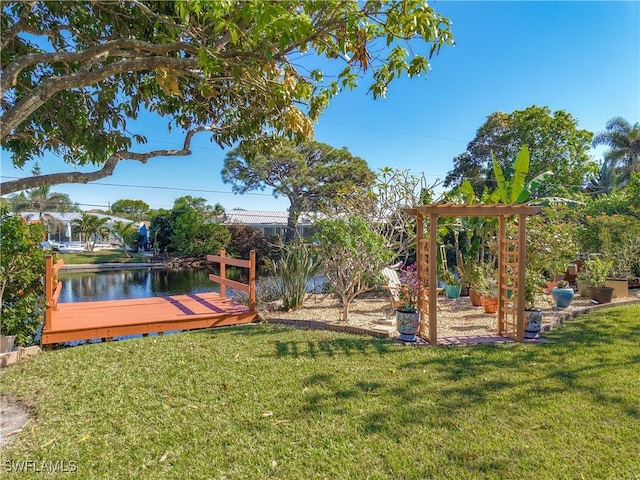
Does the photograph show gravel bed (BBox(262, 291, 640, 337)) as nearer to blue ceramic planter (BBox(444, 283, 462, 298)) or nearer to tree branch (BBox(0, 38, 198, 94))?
blue ceramic planter (BBox(444, 283, 462, 298))

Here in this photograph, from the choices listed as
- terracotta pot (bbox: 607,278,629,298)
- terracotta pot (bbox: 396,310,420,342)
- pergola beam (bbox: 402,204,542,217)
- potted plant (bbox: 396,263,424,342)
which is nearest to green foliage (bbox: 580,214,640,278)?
terracotta pot (bbox: 607,278,629,298)

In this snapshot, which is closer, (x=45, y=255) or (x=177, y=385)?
(x=177, y=385)

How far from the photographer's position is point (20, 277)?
4953mm

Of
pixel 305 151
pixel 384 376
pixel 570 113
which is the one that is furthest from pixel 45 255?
pixel 570 113

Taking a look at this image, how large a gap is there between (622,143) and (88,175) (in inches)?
1141

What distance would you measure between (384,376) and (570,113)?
21246mm

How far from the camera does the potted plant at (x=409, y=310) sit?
208 inches

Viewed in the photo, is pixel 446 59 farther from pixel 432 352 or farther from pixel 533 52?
pixel 432 352

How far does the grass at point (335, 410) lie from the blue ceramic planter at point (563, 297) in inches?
87.8

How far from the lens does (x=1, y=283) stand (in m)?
4.65

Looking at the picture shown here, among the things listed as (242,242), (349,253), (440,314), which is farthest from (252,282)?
(242,242)

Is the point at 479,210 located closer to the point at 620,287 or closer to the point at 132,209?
the point at 620,287

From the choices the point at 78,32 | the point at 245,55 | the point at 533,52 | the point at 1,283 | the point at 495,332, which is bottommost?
the point at 495,332

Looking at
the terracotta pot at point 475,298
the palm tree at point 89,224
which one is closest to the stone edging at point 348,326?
the terracotta pot at point 475,298
